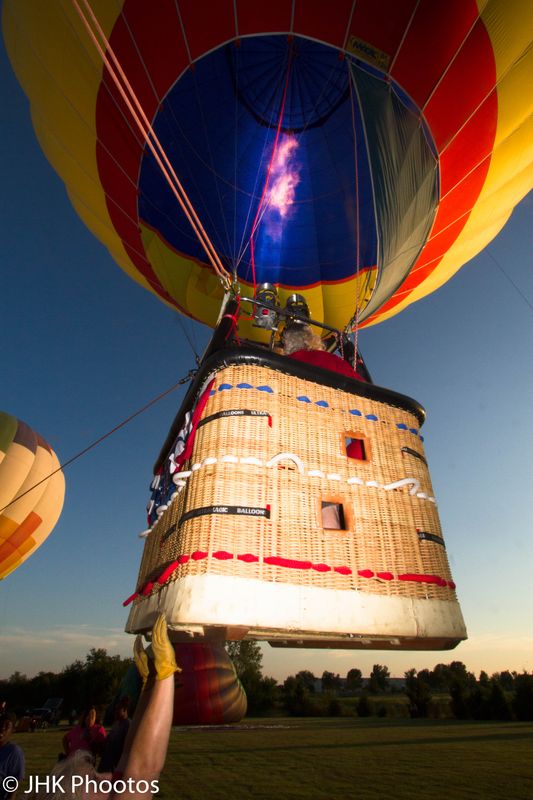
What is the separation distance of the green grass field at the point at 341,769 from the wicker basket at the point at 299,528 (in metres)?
5.30

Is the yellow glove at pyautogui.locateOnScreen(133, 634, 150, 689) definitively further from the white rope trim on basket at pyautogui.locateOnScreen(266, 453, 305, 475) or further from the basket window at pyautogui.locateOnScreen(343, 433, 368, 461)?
the basket window at pyautogui.locateOnScreen(343, 433, 368, 461)

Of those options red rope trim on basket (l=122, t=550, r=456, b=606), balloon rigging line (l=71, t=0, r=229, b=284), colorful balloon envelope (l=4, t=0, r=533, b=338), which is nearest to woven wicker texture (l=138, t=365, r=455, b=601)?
red rope trim on basket (l=122, t=550, r=456, b=606)

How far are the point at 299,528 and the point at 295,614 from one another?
0.27 metres

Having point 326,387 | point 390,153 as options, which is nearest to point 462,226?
point 390,153

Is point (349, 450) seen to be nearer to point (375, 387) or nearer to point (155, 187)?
point (375, 387)

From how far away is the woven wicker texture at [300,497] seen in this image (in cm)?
143

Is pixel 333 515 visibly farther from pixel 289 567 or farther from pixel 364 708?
pixel 364 708

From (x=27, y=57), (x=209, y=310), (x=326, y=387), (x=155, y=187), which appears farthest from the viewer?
(x=209, y=310)

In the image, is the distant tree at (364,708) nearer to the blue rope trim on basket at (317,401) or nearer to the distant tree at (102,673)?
the distant tree at (102,673)

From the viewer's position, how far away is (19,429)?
10.5 metres

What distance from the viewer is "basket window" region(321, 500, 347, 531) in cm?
165

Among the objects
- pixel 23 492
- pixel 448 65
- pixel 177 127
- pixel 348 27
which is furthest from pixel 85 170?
pixel 23 492

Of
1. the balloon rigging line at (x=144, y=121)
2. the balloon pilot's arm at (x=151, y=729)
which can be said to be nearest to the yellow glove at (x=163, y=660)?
the balloon pilot's arm at (x=151, y=729)

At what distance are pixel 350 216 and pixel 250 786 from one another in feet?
24.0
